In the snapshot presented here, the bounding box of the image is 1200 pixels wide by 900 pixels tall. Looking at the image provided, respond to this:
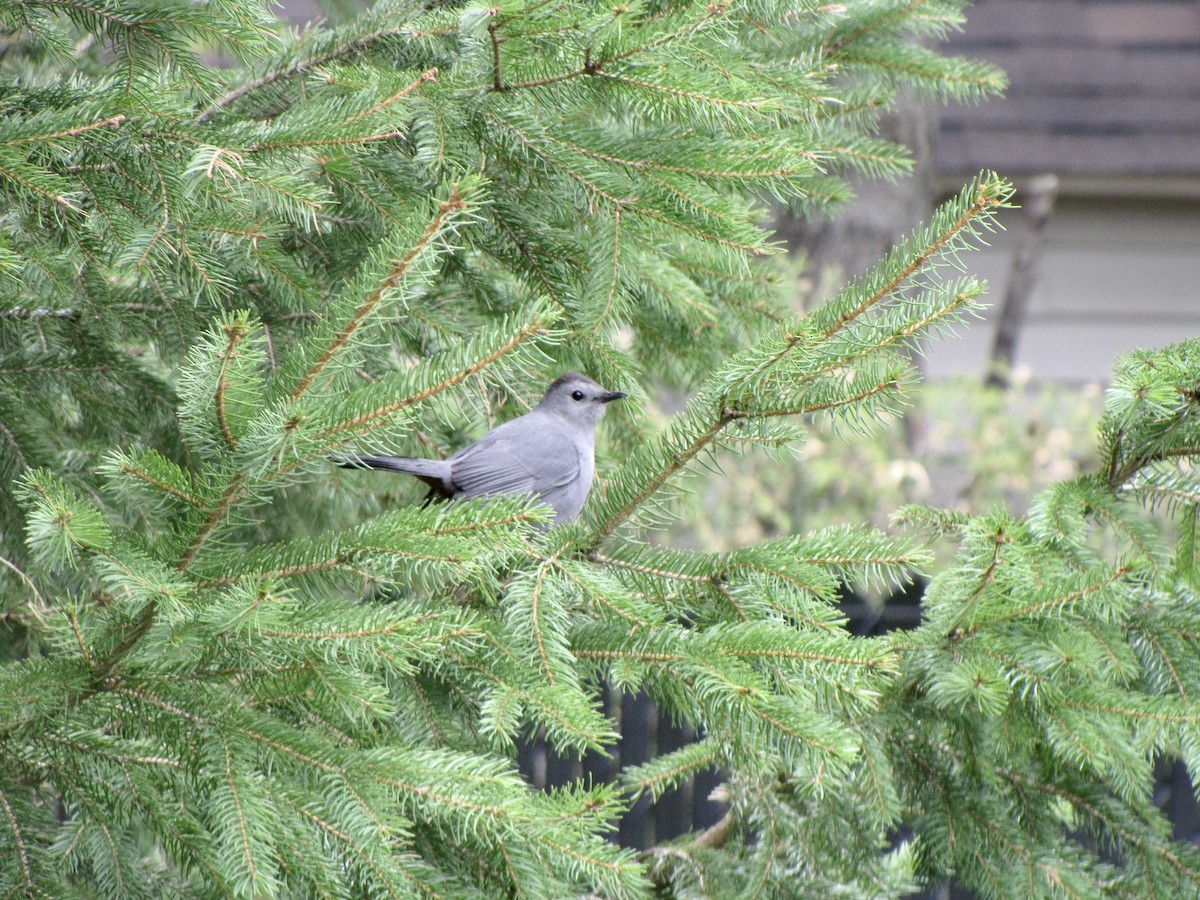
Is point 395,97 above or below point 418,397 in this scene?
above

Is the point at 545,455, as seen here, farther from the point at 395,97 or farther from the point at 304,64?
the point at 395,97

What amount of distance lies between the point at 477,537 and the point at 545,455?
1.21 meters

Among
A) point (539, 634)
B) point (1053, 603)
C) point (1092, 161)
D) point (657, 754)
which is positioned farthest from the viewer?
point (1092, 161)

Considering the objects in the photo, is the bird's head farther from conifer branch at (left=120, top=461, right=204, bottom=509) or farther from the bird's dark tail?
conifer branch at (left=120, top=461, right=204, bottom=509)

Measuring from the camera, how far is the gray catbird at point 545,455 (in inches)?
98.7

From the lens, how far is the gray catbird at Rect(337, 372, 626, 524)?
8.23 ft

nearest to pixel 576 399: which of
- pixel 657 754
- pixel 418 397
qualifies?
pixel 418 397

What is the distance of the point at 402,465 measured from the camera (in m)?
2.17

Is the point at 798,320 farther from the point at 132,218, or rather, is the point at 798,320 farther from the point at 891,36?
the point at 891,36

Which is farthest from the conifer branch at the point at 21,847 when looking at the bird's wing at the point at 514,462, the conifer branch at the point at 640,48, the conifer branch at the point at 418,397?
the conifer branch at the point at 640,48

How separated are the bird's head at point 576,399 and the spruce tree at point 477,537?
282 millimetres

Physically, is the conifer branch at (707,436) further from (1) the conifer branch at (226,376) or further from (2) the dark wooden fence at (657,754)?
(2) the dark wooden fence at (657,754)

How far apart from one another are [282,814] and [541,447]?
1306mm

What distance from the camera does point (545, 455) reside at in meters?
2.63
